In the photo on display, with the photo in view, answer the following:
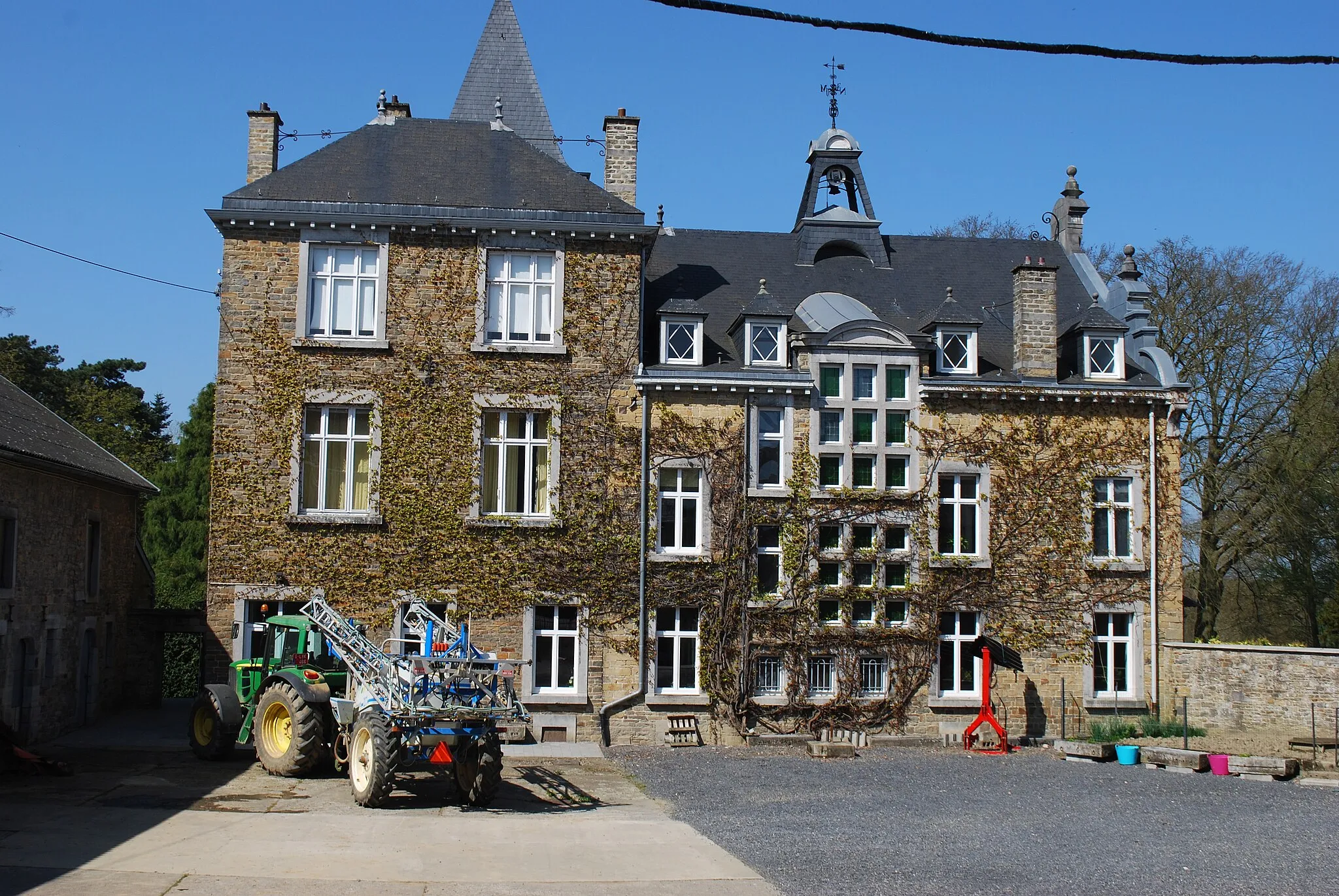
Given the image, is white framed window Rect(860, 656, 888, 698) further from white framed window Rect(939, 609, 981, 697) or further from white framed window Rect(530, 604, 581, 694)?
white framed window Rect(530, 604, 581, 694)

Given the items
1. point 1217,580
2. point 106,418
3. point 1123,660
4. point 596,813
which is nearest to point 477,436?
point 596,813

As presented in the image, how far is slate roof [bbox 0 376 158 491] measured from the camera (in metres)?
19.5

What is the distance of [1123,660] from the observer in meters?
22.8

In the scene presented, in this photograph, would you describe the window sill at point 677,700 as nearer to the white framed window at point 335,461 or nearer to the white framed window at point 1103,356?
the white framed window at point 335,461

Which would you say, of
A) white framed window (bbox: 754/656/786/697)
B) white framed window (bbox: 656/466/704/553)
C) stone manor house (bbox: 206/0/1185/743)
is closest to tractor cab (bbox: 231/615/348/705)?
stone manor house (bbox: 206/0/1185/743)

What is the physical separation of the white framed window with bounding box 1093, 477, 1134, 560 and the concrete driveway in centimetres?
1090

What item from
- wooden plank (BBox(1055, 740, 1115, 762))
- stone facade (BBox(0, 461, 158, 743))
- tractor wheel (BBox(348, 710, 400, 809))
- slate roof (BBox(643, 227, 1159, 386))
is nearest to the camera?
tractor wheel (BBox(348, 710, 400, 809))

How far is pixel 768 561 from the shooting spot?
2217 cm

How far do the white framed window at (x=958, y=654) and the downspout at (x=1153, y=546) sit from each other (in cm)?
326

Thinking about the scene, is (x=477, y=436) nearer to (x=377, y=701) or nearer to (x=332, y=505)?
(x=332, y=505)

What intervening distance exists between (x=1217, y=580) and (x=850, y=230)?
14.9 meters

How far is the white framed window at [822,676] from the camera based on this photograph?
22.0 metres

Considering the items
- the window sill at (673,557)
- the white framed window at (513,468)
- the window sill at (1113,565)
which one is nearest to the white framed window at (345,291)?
the white framed window at (513,468)

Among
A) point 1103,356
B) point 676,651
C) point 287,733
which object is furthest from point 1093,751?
point 287,733
